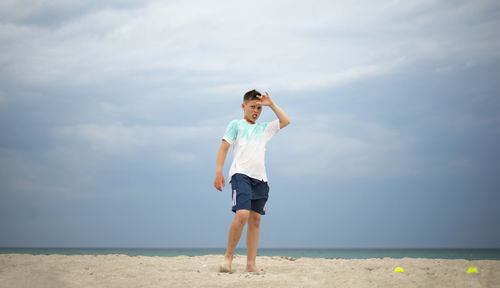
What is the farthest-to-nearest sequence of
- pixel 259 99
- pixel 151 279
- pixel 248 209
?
pixel 259 99 < pixel 248 209 < pixel 151 279

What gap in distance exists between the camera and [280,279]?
4.32 meters

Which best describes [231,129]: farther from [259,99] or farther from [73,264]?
[73,264]

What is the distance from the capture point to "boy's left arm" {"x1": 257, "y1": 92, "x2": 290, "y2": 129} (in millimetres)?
5043

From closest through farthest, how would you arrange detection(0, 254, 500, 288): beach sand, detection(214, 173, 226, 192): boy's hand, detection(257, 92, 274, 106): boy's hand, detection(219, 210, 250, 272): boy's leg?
detection(0, 254, 500, 288): beach sand
detection(219, 210, 250, 272): boy's leg
detection(214, 173, 226, 192): boy's hand
detection(257, 92, 274, 106): boy's hand

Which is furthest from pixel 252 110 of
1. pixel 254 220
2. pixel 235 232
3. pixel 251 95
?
pixel 235 232

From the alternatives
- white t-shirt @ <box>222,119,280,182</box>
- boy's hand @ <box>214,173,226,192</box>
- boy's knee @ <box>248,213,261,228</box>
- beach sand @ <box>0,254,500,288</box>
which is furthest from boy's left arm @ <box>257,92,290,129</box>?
beach sand @ <box>0,254,500,288</box>

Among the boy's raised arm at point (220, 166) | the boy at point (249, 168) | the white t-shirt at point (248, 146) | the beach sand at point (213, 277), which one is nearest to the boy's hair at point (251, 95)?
the boy at point (249, 168)

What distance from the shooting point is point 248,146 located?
195 inches

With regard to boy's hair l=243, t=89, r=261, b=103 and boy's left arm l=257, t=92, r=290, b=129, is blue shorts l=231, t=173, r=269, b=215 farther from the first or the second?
boy's hair l=243, t=89, r=261, b=103

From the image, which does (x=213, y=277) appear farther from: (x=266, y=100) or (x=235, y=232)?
(x=266, y=100)

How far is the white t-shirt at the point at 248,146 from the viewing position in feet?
16.1

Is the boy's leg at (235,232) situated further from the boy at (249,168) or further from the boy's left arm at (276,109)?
the boy's left arm at (276,109)

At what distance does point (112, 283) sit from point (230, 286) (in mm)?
1199

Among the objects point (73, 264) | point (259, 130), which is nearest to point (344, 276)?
point (259, 130)
